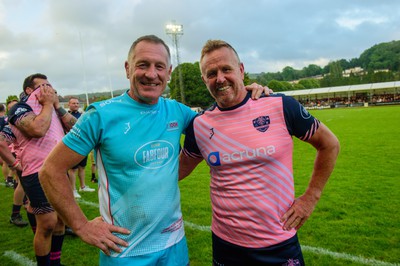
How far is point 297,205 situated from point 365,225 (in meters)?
3.66

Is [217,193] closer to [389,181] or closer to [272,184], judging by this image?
[272,184]

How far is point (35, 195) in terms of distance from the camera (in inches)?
148

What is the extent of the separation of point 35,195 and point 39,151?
57 cm

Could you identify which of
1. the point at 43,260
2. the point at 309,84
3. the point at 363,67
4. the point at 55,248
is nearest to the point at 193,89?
the point at 55,248

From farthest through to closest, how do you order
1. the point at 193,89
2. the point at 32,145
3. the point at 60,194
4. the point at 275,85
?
the point at 275,85
the point at 193,89
the point at 32,145
the point at 60,194

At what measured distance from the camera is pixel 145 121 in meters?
2.27

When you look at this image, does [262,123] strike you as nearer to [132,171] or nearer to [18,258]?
[132,171]

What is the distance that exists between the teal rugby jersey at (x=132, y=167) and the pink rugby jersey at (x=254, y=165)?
1.43 ft

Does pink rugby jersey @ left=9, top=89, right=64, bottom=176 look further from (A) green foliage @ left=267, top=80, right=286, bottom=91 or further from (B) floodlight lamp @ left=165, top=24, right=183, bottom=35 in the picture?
(A) green foliage @ left=267, top=80, right=286, bottom=91

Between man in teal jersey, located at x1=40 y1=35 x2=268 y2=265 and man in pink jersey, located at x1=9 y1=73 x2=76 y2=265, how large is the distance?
1.90 meters

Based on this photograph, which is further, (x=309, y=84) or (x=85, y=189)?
(x=309, y=84)

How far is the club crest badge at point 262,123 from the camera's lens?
241cm

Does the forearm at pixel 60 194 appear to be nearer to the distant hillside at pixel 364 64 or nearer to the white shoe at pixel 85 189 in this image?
the white shoe at pixel 85 189

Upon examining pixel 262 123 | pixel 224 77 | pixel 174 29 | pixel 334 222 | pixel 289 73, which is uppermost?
pixel 174 29
